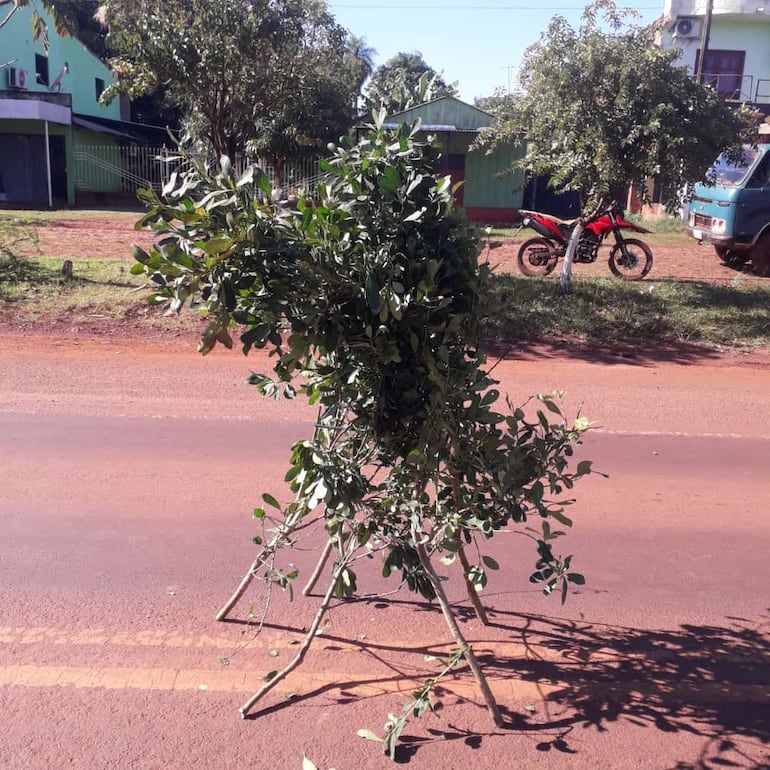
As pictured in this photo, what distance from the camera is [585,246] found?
512 inches

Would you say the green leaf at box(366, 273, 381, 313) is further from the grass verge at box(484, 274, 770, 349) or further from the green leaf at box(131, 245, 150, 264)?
the grass verge at box(484, 274, 770, 349)

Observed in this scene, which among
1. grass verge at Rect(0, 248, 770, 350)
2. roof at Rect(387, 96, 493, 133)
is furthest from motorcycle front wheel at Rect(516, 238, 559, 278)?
roof at Rect(387, 96, 493, 133)

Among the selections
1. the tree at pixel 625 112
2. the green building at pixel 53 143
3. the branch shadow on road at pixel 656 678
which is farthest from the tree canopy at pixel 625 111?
the green building at pixel 53 143

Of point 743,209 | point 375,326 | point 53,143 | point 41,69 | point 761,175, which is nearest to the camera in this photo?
point 375,326

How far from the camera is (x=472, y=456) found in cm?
307

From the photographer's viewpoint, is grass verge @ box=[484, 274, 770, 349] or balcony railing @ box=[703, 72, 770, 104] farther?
balcony railing @ box=[703, 72, 770, 104]

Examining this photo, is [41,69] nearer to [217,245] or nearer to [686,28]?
[686,28]

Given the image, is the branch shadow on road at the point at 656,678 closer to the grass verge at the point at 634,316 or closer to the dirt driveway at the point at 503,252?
the grass verge at the point at 634,316

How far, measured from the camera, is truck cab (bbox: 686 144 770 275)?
14102mm

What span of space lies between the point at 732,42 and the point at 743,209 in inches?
816

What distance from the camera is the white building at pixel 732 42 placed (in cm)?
2983

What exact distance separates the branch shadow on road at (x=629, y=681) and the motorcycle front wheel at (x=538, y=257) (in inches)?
390

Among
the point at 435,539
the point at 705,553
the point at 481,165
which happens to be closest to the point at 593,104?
the point at 705,553

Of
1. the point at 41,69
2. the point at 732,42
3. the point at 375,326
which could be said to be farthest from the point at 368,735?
the point at 732,42
